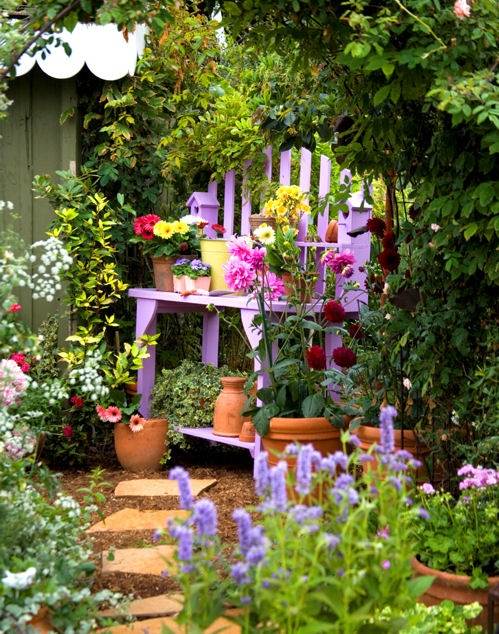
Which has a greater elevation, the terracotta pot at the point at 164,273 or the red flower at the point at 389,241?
the red flower at the point at 389,241

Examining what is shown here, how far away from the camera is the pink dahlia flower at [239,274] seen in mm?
4365

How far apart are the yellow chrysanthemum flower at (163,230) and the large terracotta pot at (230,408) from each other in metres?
0.77

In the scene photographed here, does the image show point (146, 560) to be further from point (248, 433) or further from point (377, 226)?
point (377, 226)

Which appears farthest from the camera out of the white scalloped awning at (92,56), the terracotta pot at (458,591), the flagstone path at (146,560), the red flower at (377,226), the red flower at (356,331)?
the white scalloped awning at (92,56)

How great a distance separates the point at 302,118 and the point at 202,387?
58.3 inches

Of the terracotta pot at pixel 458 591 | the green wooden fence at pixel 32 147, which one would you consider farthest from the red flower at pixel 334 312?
the green wooden fence at pixel 32 147

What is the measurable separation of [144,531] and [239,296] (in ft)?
4.37

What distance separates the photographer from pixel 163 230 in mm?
4969

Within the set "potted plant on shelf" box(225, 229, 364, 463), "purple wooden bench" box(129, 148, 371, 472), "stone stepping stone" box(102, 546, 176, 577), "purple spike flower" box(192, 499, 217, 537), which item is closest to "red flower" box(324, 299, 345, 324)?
"potted plant on shelf" box(225, 229, 364, 463)

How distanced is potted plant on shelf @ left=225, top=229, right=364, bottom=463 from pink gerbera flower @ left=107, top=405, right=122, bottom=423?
2.36 feet

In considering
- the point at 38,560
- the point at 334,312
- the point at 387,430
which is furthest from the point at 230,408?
the point at 387,430

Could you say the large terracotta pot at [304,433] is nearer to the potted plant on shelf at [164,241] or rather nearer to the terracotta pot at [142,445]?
the terracotta pot at [142,445]

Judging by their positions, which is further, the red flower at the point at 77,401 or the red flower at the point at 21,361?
the red flower at the point at 77,401

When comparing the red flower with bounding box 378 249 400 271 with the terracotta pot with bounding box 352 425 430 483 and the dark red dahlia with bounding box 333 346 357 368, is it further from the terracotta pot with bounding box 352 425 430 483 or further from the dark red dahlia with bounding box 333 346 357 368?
the terracotta pot with bounding box 352 425 430 483
